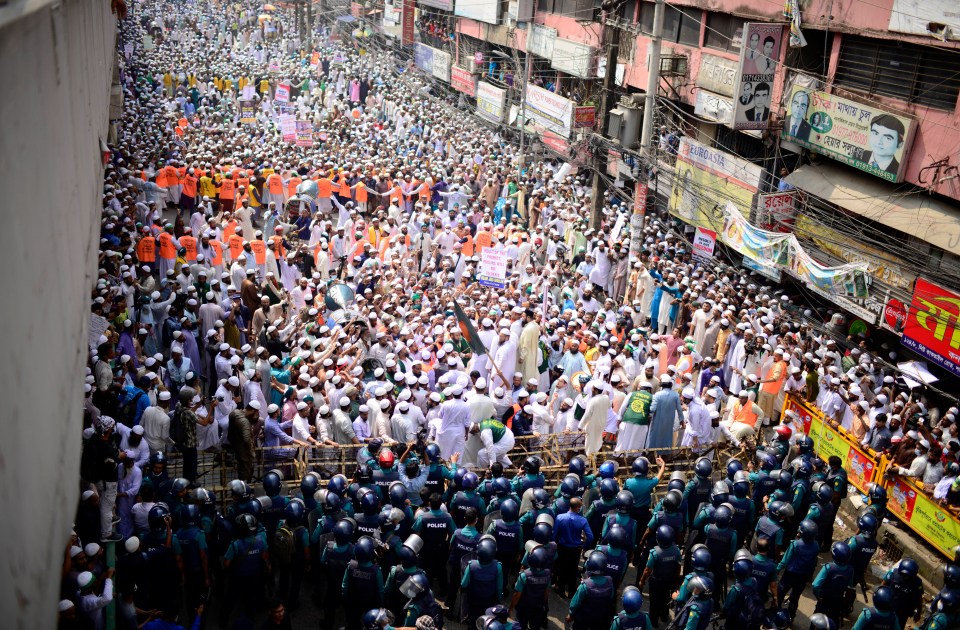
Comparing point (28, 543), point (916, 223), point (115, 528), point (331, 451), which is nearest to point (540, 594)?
point (331, 451)

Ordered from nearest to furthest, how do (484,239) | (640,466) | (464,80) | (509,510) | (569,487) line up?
(509,510)
(569,487)
(640,466)
(484,239)
(464,80)

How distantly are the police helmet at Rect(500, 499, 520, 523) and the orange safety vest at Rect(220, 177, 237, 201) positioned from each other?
11.6m

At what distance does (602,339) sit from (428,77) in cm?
2456

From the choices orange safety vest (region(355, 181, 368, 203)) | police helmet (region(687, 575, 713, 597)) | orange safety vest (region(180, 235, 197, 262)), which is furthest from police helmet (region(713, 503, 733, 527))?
orange safety vest (region(355, 181, 368, 203))

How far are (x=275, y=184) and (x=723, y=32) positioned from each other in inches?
374

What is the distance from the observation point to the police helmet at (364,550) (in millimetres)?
6832

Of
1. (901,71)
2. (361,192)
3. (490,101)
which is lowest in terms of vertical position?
(361,192)

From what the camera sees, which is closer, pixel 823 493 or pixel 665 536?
pixel 665 536

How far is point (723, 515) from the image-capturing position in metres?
7.89

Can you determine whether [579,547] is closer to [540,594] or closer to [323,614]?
[540,594]

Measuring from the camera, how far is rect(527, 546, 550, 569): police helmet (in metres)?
7.00

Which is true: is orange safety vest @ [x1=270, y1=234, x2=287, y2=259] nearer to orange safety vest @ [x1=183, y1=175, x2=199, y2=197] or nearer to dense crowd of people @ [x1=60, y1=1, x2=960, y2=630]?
dense crowd of people @ [x1=60, y1=1, x2=960, y2=630]

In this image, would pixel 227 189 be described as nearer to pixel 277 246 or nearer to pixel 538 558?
pixel 277 246

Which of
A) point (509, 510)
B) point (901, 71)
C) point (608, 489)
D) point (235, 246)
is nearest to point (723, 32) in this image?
point (901, 71)
